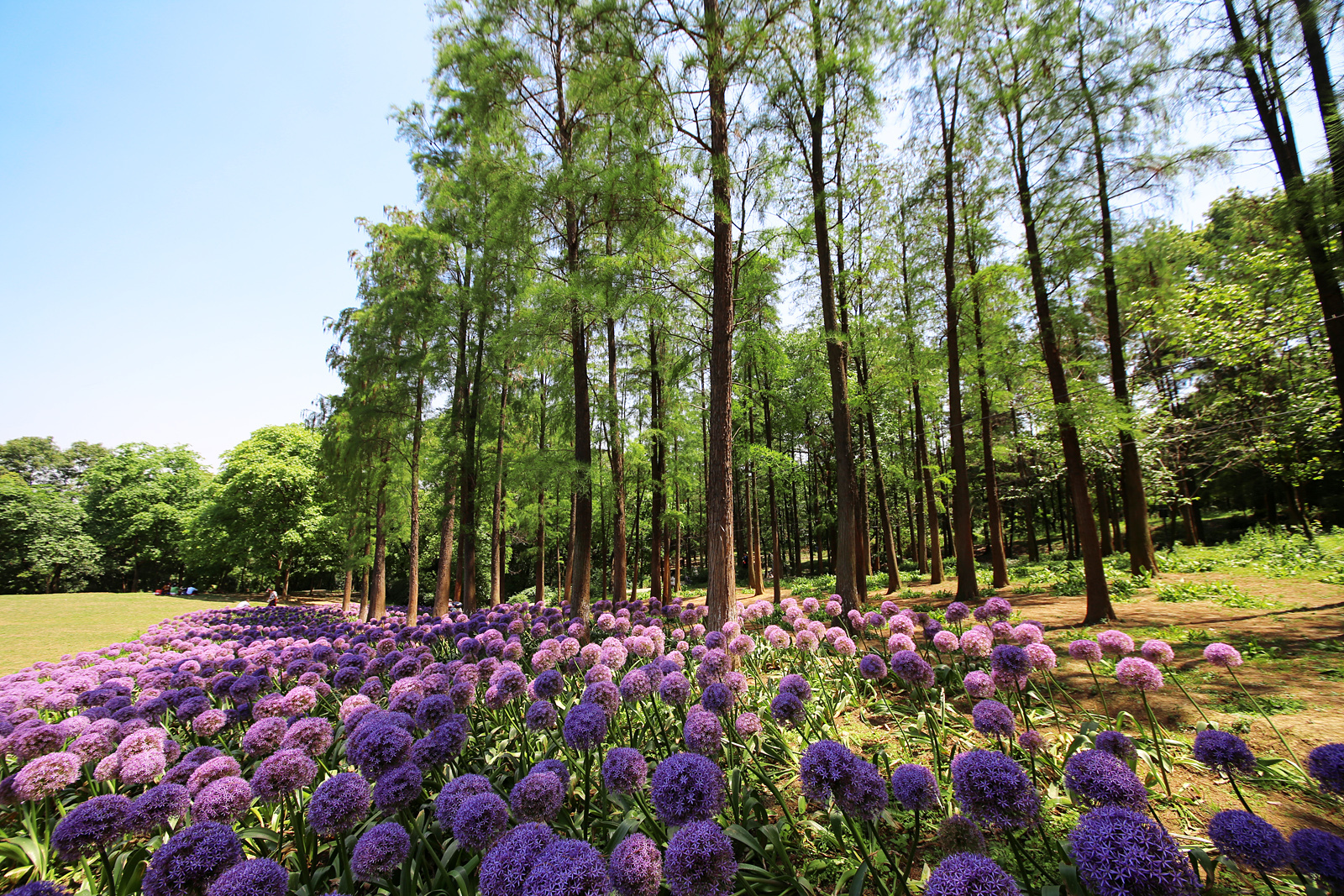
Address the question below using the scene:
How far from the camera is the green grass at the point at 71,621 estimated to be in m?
11.7

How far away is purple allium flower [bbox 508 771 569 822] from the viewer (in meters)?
2.42

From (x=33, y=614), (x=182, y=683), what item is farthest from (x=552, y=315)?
(x=33, y=614)

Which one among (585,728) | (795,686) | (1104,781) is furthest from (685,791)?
(1104,781)

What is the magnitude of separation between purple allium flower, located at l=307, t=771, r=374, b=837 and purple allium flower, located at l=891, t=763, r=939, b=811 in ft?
8.95

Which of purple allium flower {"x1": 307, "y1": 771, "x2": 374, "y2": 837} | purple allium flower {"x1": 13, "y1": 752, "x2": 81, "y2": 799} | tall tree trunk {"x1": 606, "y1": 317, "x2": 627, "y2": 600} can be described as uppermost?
tall tree trunk {"x1": 606, "y1": 317, "x2": 627, "y2": 600}

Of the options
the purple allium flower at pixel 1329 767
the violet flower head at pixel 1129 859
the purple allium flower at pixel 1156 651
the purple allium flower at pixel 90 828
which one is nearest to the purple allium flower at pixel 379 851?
the purple allium flower at pixel 90 828

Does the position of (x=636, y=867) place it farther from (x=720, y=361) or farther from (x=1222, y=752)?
(x=720, y=361)

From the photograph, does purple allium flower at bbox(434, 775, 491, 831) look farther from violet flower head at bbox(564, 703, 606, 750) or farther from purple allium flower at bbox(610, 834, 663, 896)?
purple allium flower at bbox(610, 834, 663, 896)

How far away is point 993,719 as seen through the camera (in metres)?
2.84

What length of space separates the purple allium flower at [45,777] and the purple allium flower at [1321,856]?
6400mm

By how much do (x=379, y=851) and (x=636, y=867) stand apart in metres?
1.31

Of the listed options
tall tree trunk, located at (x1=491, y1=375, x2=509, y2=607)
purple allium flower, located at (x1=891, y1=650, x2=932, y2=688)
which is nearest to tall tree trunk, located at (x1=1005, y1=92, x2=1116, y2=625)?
purple allium flower, located at (x1=891, y1=650, x2=932, y2=688)

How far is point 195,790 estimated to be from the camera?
2992 millimetres

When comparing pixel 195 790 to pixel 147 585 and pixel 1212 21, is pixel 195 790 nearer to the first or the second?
pixel 1212 21
